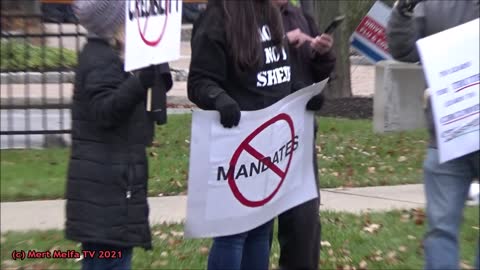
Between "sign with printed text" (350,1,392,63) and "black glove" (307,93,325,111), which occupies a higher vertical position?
"sign with printed text" (350,1,392,63)

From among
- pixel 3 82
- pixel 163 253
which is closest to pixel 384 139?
pixel 163 253

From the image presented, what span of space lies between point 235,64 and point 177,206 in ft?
9.64

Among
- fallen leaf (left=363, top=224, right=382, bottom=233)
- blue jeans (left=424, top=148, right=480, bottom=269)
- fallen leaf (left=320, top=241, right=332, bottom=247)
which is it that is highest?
blue jeans (left=424, top=148, right=480, bottom=269)

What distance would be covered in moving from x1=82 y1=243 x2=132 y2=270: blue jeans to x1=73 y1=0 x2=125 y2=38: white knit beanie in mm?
865

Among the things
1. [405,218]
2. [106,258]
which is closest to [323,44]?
[106,258]

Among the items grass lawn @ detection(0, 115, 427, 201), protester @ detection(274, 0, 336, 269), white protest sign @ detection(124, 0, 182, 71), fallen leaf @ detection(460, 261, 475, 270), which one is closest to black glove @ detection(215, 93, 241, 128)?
white protest sign @ detection(124, 0, 182, 71)

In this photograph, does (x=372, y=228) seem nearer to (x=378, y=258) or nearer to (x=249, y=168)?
(x=378, y=258)

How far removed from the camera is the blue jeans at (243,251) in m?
4.18

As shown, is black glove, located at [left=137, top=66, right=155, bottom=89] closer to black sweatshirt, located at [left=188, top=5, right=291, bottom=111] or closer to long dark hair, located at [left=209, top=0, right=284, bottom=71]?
black sweatshirt, located at [left=188, top=5, right=291, bottom=111]

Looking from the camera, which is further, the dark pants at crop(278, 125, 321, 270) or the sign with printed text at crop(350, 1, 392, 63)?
the sign with printed text at crop(350, 1, 392, 63)

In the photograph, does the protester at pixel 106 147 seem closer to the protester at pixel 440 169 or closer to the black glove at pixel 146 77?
the black glove at pixel 146 77

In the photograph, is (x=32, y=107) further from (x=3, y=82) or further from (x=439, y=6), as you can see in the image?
(x=439, y=6)

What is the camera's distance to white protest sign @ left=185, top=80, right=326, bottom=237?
4047 mm

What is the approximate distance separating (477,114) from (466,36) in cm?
33
